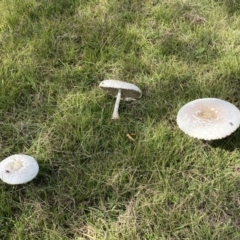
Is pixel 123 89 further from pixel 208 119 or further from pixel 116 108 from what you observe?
pixel 208 119

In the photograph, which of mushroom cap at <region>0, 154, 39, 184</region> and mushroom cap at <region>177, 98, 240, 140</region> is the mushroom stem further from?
mushroom cap at <region>0, 154, 39, 184</region>

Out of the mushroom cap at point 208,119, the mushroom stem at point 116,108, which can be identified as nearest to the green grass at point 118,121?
the mushroom stem at point 116,108

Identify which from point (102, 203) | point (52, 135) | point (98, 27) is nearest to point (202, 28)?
point (98, 27)

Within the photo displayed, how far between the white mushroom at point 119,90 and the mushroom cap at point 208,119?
18.2 inches

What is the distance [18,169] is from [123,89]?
115 centimetres

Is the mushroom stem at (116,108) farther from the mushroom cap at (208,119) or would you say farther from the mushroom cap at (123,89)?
the mushroom cap at (208,119)

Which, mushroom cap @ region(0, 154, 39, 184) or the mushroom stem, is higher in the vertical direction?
the mushroom stem

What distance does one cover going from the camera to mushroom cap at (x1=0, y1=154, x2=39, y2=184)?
2881mm

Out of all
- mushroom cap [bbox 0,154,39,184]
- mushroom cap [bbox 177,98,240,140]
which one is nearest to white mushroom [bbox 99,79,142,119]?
mushroom cap [bbox 177,98,240,140]

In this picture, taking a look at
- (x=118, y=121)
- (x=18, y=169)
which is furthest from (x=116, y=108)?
(x=18, y=169)

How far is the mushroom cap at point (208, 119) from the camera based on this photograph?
3.06 meters

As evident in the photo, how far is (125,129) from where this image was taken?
11.2 ft

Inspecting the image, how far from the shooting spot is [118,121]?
3.49 metres

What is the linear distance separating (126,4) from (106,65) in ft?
3.47
